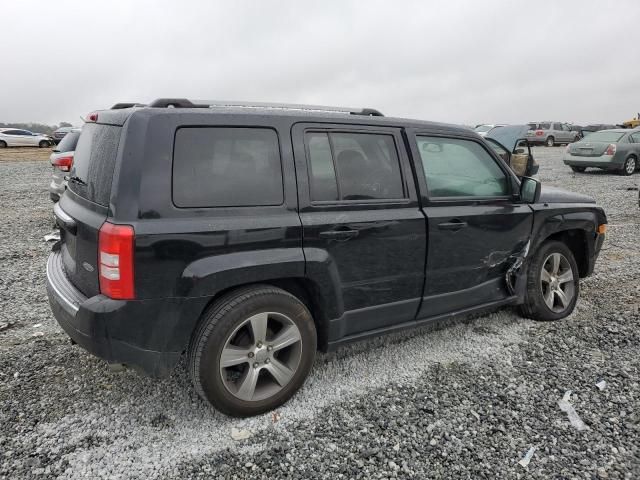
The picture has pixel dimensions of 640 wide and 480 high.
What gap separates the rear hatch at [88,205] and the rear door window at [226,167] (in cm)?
38

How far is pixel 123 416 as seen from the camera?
9.57 ft

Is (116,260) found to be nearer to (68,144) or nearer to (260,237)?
(260,237)

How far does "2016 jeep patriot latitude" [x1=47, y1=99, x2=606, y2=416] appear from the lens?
2506 millimetres

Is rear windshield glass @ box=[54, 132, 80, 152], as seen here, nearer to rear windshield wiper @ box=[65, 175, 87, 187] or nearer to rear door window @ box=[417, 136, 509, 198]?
rear windshield wiper @ box=[65, 175, 87, 187]

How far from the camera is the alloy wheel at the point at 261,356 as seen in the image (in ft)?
9.12

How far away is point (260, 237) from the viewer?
272 centimetres

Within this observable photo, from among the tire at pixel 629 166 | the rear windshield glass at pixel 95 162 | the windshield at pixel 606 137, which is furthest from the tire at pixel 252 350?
the windshield at pixel 606 137

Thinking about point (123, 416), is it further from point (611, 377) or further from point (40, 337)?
point (611, 377)

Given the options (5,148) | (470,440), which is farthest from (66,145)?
(5,148)

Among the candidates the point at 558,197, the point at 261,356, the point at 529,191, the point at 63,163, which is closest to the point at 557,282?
the point at 558,197

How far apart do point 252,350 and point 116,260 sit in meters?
0.94

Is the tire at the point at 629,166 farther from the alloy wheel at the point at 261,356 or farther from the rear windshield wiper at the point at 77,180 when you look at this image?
the rear windshield wiper at the point at 77,180

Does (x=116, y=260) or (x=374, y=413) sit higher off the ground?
(x=116, y=260)

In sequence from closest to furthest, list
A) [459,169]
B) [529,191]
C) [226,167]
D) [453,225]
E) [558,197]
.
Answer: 1. [226,167]
2. [453,225]
3. [459,169]
4. [529,191]
5. [558,197]
